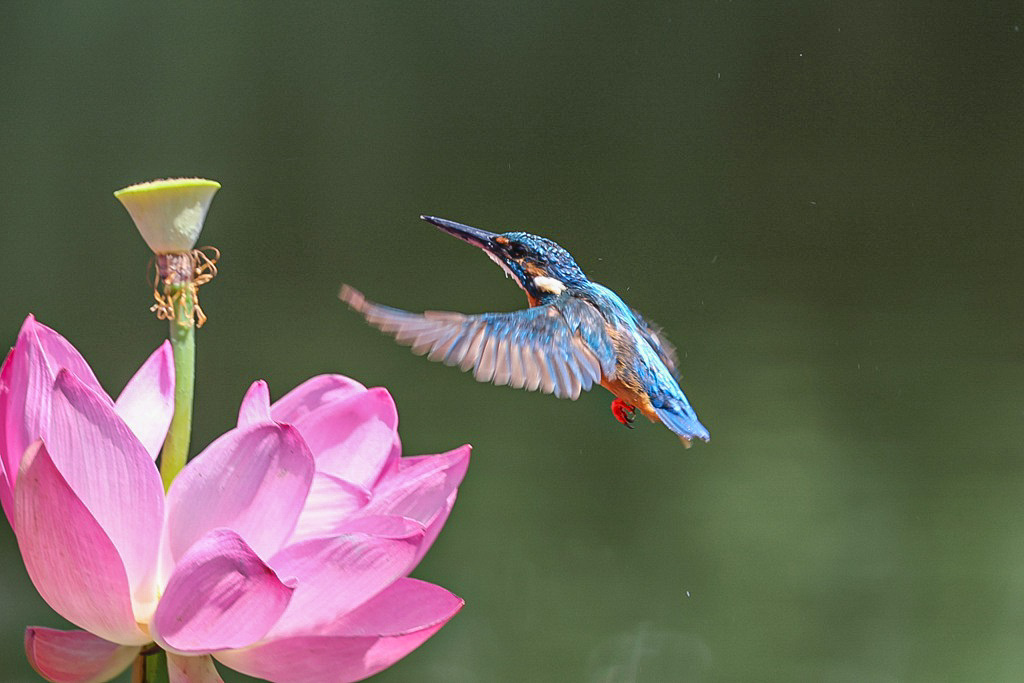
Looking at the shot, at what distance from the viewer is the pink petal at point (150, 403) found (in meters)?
0.32

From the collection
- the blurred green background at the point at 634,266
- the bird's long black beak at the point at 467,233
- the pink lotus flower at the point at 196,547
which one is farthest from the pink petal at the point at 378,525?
the blurred green background at the point at 634,266

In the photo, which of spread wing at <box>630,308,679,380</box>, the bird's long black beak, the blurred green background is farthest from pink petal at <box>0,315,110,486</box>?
the blurred green background

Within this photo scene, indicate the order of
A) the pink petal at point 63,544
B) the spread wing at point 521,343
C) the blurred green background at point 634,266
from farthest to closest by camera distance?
the blurred green background at point 634,266 → the spread wing at point 521,343 → the pink petal at point 63,544

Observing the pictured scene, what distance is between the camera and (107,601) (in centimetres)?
26

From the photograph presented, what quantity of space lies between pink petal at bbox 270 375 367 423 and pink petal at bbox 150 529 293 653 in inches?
3.1

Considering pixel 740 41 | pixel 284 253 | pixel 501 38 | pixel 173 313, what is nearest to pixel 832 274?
pixel 740 41

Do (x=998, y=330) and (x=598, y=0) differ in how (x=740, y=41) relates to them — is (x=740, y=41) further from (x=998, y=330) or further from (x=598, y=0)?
(x=998, y=330)

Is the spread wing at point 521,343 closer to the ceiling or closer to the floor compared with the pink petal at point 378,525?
closer to the ceiling

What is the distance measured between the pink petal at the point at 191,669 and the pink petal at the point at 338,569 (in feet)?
0.07

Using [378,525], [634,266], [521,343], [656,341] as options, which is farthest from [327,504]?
[634,266]

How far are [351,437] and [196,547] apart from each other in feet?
0.24

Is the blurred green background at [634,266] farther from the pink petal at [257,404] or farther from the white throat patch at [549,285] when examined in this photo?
the pink petal at [257,404]

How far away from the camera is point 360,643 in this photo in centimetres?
28

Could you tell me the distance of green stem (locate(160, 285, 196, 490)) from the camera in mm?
292
